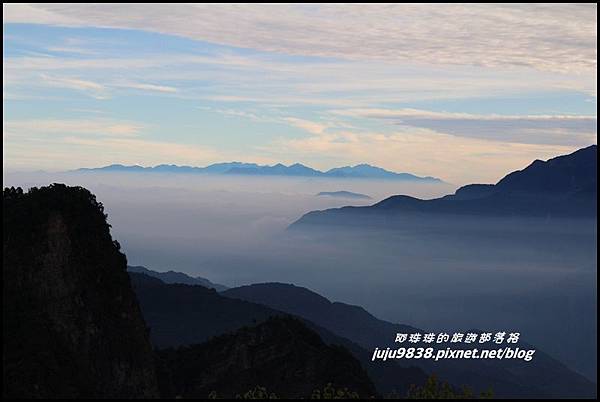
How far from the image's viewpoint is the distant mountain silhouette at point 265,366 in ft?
299

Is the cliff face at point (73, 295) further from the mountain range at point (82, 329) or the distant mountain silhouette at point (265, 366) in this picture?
the distant mountain silhouette at point (265, 366)

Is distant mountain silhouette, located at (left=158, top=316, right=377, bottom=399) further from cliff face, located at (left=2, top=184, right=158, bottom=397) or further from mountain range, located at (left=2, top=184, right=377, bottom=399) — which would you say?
cliff face, located at (left=2, top=184, right=158, bottom=397)

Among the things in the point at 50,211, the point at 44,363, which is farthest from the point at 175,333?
the point at 44,363

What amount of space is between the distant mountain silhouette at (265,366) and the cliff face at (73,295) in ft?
37.1

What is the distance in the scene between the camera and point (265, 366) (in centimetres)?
9462

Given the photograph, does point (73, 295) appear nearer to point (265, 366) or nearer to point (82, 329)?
point (82, 329)

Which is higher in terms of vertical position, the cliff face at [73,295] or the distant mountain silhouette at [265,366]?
the cliff face at [73,295]

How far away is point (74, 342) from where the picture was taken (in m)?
75.6

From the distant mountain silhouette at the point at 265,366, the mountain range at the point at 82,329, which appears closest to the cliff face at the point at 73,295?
the mountain range at the point at 82,329

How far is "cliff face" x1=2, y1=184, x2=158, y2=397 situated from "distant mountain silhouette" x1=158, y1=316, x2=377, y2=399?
11.3m

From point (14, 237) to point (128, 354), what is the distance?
1675 centimetres

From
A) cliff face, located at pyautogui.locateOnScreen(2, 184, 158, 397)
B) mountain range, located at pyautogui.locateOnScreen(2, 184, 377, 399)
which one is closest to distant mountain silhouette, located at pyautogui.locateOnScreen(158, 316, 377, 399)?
mountain range, located at pyautogui.locateOnScreen(2, 184, 377, 399)

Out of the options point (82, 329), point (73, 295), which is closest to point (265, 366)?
point (82, 329)

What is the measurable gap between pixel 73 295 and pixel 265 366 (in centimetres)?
2727
